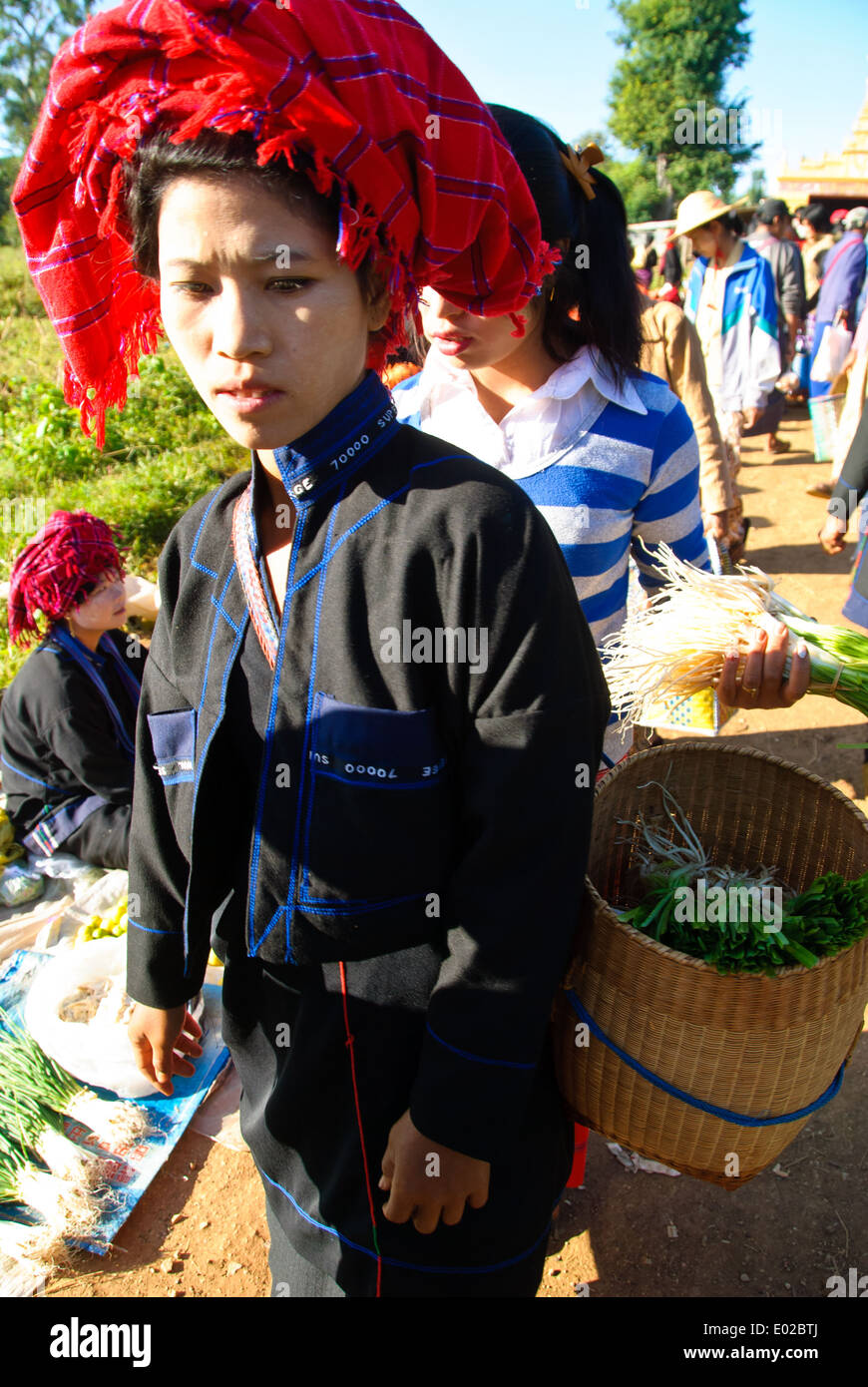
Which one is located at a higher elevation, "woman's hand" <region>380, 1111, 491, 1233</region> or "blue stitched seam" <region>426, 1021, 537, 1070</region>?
"blue stitched seam" <region>426, 1021, 537, 1070</region>

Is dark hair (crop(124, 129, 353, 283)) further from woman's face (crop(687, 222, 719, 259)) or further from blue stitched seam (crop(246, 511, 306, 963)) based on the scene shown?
woman's face (crop(687, 222, 719, 259))

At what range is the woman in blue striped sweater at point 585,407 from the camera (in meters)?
1.97

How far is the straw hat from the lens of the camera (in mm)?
6043

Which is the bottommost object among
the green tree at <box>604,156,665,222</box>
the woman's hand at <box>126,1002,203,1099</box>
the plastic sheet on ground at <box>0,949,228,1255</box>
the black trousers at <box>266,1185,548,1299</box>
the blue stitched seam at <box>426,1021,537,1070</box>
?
the plastic sheet on ground at <box>0,949,228,1255</box>

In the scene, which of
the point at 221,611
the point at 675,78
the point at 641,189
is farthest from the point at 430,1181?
the point at 675,78

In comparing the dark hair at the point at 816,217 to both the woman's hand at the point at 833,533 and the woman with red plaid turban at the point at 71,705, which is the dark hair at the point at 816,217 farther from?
the woman with red plaid turban at the point at 71,705

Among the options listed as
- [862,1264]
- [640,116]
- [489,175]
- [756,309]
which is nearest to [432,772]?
[489,175]

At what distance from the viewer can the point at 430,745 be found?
3.96ft

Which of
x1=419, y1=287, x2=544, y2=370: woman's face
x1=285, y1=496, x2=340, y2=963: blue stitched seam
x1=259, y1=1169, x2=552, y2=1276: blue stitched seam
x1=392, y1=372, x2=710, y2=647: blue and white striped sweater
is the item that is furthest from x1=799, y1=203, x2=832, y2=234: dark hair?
x1=259, y1=1169, x2=552, y2=1276: blue stitched seam

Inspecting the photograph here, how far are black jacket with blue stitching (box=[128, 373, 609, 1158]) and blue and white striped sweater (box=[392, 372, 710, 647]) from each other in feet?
2.46

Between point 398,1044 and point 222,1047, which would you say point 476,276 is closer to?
point 398,1044

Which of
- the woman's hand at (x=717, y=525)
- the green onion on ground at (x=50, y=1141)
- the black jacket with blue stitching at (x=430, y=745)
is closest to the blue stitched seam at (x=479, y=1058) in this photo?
the black jacket with blue stitching at (x=430, y=745)

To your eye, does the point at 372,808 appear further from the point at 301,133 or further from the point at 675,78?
the point at 675,78

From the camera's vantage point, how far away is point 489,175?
117 cm
